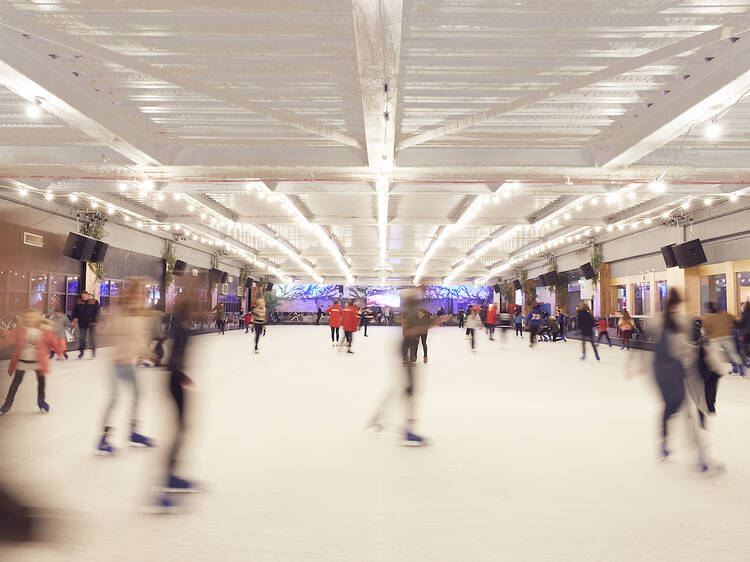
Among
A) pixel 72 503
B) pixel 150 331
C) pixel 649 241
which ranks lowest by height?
pixel 72 503

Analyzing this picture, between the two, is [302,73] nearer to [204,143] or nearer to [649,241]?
[204,143]

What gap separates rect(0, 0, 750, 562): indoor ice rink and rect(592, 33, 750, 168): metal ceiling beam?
40 millimetres

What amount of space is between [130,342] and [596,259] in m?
19.4

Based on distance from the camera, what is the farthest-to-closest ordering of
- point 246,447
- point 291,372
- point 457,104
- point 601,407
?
point 291,372
point 457,104
point 601,407
point 246,447

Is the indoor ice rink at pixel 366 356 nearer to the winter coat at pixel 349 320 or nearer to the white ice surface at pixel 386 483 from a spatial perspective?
the white ice surface at pixel 386 483

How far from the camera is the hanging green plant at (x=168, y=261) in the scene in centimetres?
2036

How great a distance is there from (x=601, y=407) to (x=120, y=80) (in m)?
6.77

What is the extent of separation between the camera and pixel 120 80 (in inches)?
238

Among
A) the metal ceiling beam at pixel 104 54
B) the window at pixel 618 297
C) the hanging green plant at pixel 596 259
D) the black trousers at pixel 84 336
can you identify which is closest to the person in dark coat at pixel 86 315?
the black trousers at pixel 84 336

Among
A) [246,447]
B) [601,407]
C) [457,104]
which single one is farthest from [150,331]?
[601,407]

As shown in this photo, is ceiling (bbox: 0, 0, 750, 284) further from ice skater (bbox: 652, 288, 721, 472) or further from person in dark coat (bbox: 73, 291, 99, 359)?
ice skater (bbox: 652, 288, 721, 472)

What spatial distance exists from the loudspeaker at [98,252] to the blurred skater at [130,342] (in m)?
A: 11.5

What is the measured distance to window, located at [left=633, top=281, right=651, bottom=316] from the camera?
58.1 ft

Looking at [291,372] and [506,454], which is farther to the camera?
[291,372]
